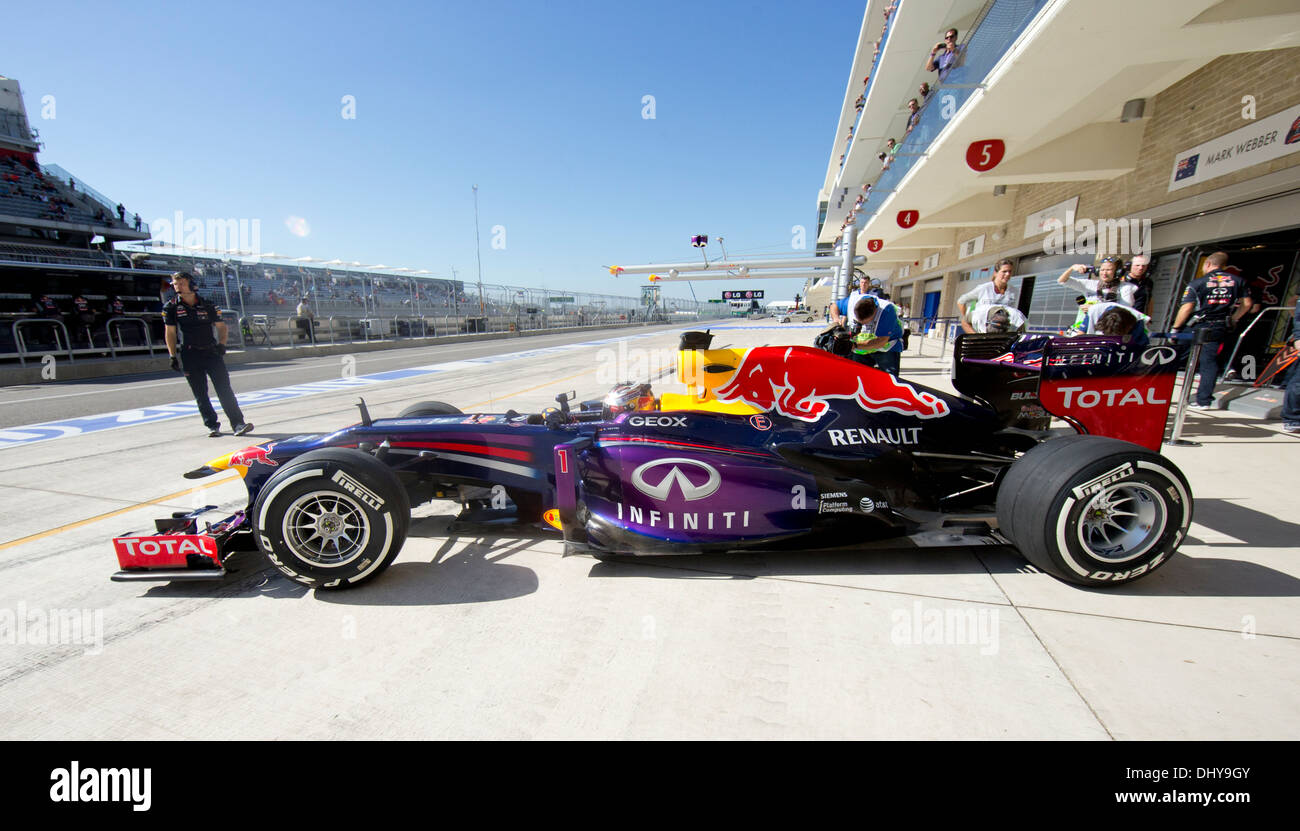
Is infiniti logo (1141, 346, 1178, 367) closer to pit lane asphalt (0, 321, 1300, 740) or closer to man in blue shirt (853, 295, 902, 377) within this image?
pit lane asphalt (0, 321, 1300, 740)

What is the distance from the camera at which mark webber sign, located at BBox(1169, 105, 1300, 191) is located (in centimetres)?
569

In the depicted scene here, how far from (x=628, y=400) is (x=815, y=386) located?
4.59ft

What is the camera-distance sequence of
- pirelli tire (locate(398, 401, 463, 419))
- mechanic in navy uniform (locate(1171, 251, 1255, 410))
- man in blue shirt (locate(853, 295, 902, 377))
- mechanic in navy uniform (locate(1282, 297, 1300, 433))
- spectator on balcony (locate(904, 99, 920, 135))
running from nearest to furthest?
1. pirelli tire (locate(398, 401, 463, 419))
2. man in blue shirt (locate(853, 295, 902, 377))
3. mechanic in navy uniform (locate(1282, 297, 1300, 433))
4. mechanic in navy uniform (locate(1171, 251, 1255, 410))
5. spectator on balcony (locate(904, 99, 920, 135))

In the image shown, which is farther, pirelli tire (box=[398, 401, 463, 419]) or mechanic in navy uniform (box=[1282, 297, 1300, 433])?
mechanic in navy uniform (box=[1282, 297, 1300, 433])

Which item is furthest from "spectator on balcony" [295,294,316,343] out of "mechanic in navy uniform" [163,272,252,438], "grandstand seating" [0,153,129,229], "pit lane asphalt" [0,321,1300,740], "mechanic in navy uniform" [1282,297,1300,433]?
"mechanic in navy uniform" [1282,297,1300,433]

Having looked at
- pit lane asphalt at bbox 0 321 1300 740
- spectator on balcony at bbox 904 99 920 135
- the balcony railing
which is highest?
spectator on balcony at bbox 904 99 920 135

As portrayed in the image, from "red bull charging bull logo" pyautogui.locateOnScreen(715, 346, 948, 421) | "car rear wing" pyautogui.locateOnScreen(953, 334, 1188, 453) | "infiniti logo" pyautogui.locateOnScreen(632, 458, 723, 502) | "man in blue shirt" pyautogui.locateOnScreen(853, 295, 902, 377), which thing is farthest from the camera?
"man in blue shirt" pyautogui.locateOnScreen(853, 295, 902, 377)

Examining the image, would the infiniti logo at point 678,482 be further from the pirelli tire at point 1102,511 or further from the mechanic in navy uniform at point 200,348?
the mechanic in navy uniform at point 200,348

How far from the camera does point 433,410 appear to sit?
365cm

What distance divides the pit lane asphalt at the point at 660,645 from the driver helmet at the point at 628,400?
1.04 meters

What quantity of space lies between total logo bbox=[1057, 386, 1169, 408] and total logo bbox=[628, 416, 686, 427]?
2.27 m

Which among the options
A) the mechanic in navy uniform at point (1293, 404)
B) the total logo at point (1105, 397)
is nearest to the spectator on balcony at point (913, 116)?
the mechanic in navy uniform at point (1293, 404)

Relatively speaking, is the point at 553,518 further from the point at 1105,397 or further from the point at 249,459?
the point at 1105,397
